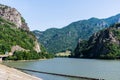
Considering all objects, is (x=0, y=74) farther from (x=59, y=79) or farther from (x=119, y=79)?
(x=119, y=79)

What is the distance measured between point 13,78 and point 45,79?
2069 cm

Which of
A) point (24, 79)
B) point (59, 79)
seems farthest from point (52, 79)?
point (24, 79)

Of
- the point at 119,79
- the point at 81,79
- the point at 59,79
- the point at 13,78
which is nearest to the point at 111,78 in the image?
the point at 119,79

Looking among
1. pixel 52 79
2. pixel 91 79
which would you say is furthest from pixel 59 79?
pixel 91 79

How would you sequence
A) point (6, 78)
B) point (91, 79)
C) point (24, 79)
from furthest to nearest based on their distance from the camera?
point (91, 79)
point (24, 79)
point (6, 78)

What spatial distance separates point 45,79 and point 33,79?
943 centimetres

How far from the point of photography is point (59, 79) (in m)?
99.8

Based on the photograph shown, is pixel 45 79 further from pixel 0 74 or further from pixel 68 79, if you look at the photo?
pixel 0 74

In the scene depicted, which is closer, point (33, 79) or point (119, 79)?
point (33, 79)

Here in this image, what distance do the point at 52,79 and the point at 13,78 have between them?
2205 cm

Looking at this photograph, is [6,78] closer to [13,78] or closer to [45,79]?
[13,78]

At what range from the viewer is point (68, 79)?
99.8 meters

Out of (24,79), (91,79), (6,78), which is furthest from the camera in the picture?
(91,79)

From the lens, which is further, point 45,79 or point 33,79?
point 45,79
